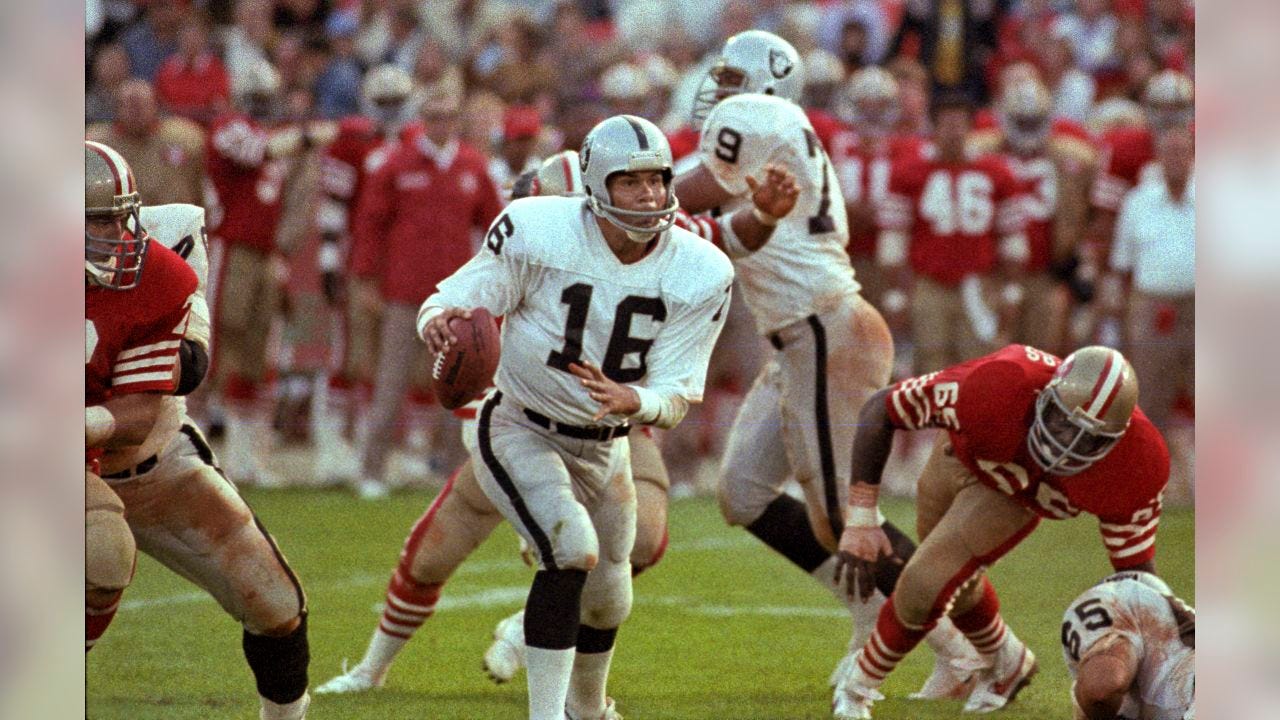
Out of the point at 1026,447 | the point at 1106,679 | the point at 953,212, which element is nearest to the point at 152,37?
the point at 953,212

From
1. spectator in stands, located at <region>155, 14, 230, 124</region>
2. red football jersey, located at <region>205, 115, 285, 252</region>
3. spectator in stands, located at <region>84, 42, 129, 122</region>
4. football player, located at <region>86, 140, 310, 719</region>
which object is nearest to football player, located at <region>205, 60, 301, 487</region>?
red football jersey, located at <region>205, 115, 285, 252</region>

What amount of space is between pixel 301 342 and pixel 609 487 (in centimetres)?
347

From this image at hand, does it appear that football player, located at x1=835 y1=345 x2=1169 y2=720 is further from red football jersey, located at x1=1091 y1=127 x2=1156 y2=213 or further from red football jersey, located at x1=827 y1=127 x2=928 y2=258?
red football jersey, located at x1=1091 y1=127 x2=1156 y2=213

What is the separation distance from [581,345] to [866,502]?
30.0 inches

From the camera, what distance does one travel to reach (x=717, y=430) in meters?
7.02

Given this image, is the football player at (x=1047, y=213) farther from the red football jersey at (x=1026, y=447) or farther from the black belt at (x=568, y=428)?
the black belt at (x=568, y=428)

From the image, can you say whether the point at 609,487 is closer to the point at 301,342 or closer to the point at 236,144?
the point at 236,144

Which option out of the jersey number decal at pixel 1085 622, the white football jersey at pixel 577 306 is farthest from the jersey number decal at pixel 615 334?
the jersey number decal at pixel 1085 622

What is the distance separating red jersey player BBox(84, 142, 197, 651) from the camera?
3.29 meters

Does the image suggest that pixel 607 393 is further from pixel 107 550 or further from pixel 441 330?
pixel 107 550

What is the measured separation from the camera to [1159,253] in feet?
21.3

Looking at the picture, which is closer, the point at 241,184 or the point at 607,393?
the point at 607,393

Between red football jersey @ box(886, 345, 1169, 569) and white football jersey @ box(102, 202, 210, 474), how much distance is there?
144 centimetres
